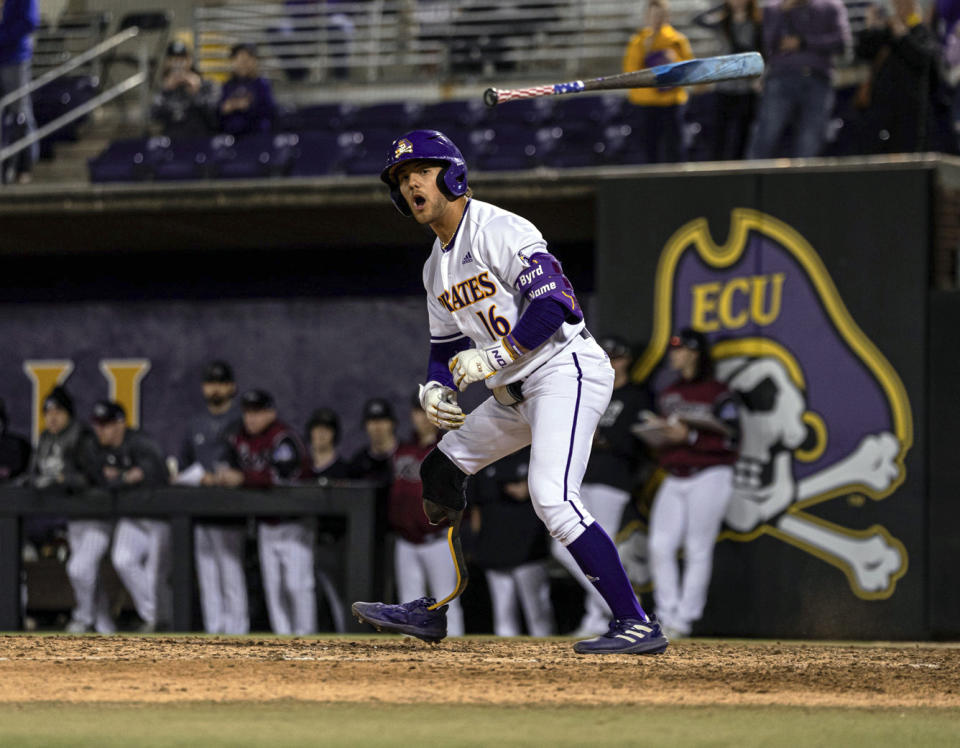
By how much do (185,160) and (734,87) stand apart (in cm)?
385

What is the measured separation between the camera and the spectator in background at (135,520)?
27.7 feet

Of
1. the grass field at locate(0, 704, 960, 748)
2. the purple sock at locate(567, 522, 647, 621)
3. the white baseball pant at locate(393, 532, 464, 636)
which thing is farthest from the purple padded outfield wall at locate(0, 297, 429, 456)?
the grass field at locate(0, 704, 960, 748)

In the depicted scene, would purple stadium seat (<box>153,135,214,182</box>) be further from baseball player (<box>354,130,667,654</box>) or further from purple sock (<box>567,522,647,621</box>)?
purple sock (<box>567,522,647,621</box>)

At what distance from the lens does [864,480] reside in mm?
8047

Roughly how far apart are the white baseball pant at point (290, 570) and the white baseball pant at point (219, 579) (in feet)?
0.58

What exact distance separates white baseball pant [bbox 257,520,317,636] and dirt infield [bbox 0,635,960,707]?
9.51 ft

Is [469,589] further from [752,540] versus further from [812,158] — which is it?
[812,158]

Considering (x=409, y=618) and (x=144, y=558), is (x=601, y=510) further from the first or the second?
(x=409, y=618)

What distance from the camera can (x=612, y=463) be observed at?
316 inches

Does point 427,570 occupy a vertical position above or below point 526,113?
below

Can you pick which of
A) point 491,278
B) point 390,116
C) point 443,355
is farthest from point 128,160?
point 491,278

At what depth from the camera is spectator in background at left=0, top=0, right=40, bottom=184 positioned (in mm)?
10055

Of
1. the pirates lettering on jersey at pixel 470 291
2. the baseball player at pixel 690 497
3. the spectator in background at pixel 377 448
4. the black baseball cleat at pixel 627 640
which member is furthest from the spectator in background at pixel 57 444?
the black baseball cleat at pixel 627 640

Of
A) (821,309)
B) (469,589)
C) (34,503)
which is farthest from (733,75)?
(34,503)
